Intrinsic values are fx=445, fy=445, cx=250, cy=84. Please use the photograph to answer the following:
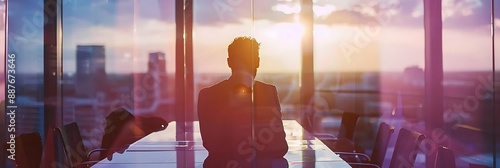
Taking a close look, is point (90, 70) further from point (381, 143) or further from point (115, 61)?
point (381, 143)

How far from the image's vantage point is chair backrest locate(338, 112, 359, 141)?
4031 mm

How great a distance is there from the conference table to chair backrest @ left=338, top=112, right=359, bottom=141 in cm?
53

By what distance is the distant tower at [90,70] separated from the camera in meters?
4.49

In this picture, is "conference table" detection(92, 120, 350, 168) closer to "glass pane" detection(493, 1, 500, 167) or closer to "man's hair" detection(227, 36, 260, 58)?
"man's hair" detection(227, 36, 260, 58)

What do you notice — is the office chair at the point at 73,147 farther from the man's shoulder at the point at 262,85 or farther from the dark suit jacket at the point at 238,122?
the man's shoulder at the point at 262,85

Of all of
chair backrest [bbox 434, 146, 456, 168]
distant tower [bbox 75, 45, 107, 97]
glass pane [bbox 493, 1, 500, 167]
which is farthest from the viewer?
distant tower [bbox 75, 45, 107, 97]

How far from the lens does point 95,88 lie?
484 centimetres

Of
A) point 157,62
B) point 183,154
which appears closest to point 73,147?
point 183,154

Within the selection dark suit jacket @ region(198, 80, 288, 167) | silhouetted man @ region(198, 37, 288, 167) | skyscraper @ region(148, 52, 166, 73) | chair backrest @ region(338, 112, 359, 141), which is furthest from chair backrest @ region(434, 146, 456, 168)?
skyscraper @ region(148, 52, 166, 73)

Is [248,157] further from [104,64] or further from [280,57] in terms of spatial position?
[104,64]

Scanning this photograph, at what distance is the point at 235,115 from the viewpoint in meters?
4.00

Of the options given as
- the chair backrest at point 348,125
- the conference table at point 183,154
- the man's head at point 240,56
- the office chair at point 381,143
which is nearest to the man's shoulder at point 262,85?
the man's head at point 240,56

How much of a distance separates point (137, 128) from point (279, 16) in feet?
6.55

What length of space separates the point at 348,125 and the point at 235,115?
105cm
